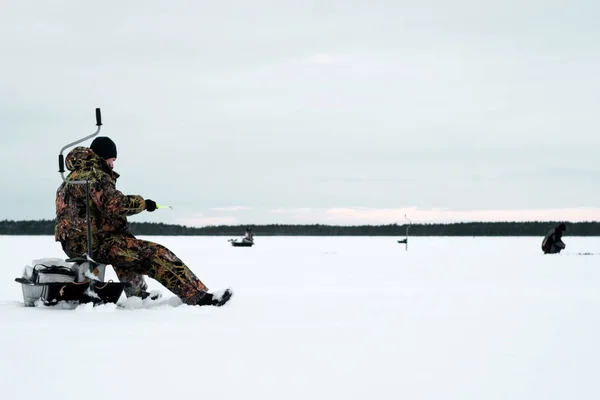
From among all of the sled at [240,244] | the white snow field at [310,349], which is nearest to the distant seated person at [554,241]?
the white snow field at [310,349]

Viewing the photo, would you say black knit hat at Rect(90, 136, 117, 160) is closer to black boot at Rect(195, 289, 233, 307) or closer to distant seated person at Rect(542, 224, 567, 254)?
black boot at Rect(195, 289, 233, 307)

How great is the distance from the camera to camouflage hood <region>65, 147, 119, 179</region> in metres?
5.53

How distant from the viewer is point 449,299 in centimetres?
697

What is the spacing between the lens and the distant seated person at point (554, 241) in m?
18.7

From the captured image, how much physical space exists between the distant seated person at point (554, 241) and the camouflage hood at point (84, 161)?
50.6 ft

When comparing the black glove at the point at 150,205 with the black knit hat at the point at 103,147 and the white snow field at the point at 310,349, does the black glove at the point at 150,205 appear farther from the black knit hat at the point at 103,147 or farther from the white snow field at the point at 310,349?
the white snow field at the point at 310,349

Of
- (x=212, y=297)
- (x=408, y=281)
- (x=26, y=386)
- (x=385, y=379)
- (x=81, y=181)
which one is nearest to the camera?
(x=26, y=386)

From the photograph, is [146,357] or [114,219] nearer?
[146,357]

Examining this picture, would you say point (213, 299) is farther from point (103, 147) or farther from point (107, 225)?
point (103, 147)

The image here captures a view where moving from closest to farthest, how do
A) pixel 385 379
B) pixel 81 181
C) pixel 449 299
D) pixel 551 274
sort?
pixel 385 379
pixel 81 181
pixel 449 299
pixel 551 274

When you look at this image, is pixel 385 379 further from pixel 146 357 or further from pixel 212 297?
pixel 212 297

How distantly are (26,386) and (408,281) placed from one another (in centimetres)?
688

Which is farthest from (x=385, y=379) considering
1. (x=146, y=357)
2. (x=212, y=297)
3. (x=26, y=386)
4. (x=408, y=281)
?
(x=408, y=281)

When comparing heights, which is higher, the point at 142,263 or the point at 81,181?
the point at 81,181
